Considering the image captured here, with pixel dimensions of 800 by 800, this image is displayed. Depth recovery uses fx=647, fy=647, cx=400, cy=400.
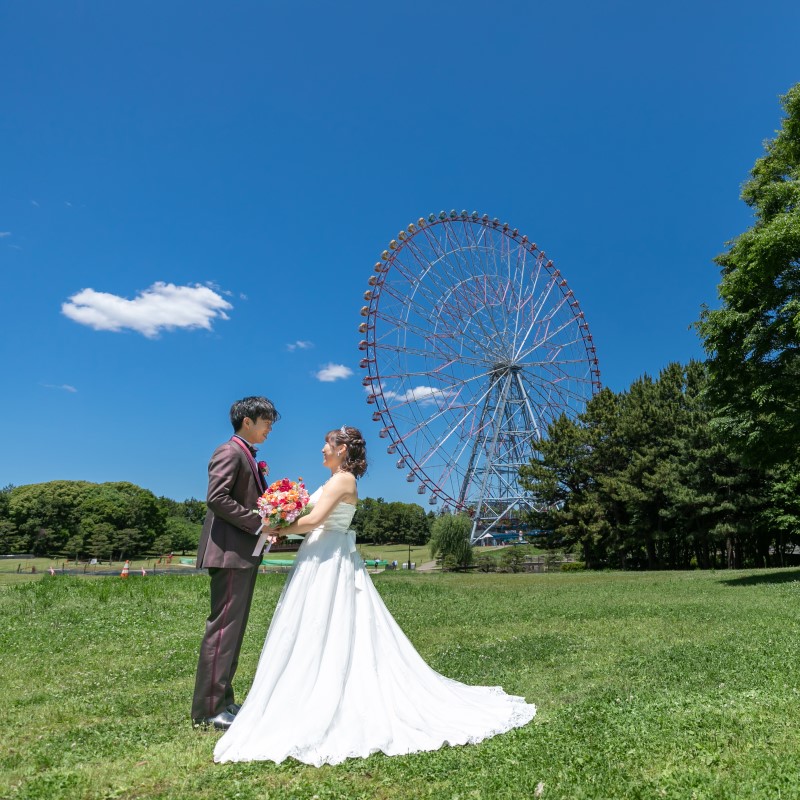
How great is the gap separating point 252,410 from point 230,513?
2.77ft

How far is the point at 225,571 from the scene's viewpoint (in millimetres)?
4832

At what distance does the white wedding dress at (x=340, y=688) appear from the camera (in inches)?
161

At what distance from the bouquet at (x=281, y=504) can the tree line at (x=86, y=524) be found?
7798cm

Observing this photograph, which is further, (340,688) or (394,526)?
(394,526)

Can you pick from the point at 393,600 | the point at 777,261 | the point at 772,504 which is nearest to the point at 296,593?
the point at 393,600

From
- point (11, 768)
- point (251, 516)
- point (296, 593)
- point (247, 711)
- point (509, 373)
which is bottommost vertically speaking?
point (11, 768)

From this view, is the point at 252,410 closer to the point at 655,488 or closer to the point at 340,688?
the point at 340,688

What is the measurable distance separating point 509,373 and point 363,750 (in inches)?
1456

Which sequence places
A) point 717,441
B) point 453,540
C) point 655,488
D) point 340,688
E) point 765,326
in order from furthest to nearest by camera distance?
point 453,540
point 655,488
point 717,441
point 765,326
point 340,688

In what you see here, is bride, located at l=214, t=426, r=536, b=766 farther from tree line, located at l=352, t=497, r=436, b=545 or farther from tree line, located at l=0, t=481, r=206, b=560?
tree line, located at l=352, t=497, r=436, b=545

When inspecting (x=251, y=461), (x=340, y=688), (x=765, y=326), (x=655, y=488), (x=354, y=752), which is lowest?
(x=354, y=752)

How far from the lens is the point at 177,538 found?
84.9m

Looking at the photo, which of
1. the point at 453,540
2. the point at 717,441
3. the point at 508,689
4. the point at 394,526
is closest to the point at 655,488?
the point at 717,441

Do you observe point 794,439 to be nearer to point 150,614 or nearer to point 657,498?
point 150,614
